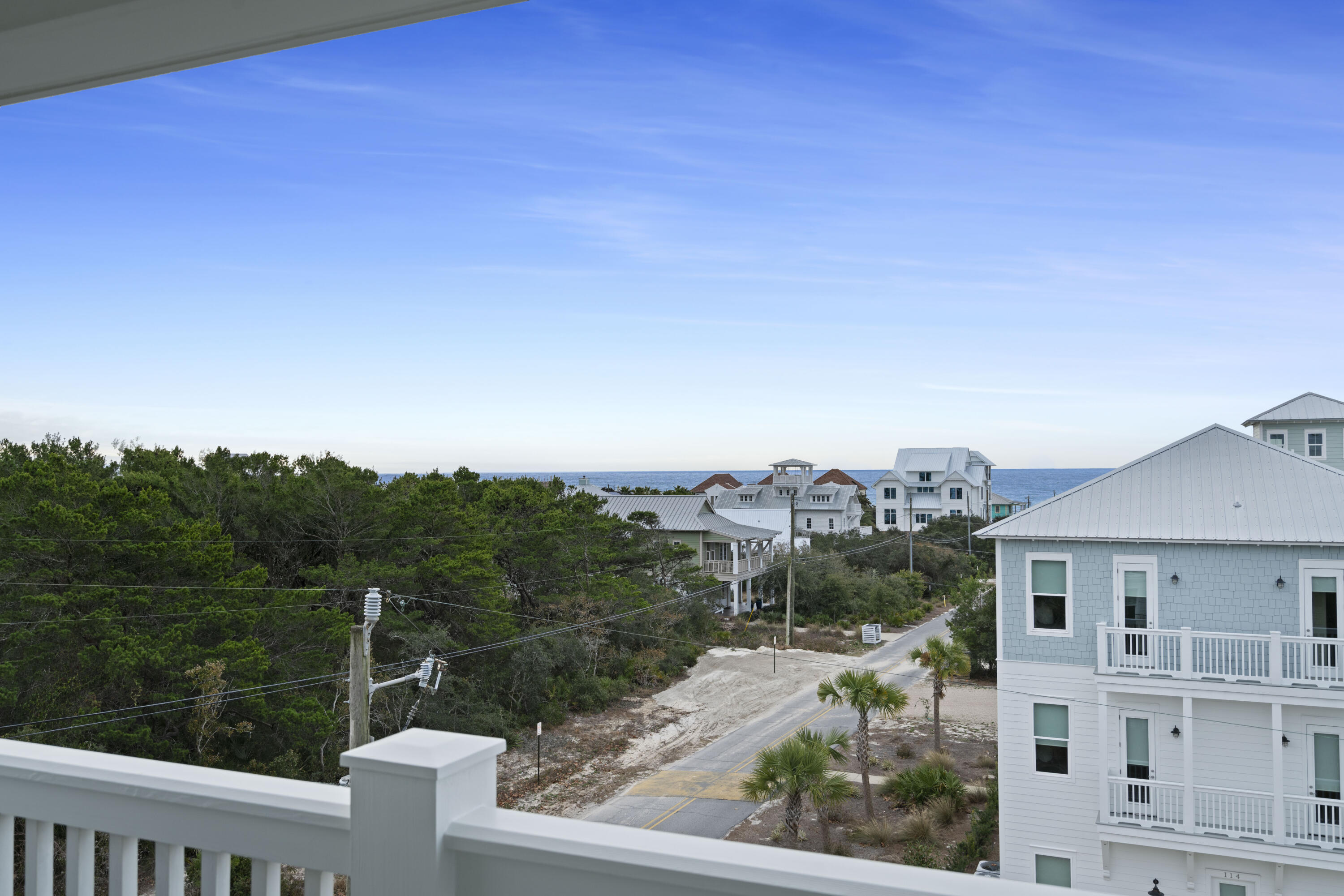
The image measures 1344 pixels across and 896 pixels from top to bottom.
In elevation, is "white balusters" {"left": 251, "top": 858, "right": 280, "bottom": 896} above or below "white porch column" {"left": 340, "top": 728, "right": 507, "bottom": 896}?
below

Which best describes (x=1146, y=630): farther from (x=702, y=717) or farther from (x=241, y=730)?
(x=241, y=730)

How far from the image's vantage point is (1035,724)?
10.3ft

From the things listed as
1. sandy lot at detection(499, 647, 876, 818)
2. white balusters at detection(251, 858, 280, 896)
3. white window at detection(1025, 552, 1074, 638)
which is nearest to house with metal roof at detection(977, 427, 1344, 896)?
white window at detection(1025, 552, 1074, 638)

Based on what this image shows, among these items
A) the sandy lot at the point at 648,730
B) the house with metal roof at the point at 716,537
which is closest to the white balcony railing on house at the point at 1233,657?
the sandy lot at the point at 648,730

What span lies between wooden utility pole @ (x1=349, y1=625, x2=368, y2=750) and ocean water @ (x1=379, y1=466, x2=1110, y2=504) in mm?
1287

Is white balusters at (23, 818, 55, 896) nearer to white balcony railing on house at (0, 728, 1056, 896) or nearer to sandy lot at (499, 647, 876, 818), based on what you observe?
white balcony railing on house at (0, 728, 1056, 896)

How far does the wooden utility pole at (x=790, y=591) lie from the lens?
19.3 ft

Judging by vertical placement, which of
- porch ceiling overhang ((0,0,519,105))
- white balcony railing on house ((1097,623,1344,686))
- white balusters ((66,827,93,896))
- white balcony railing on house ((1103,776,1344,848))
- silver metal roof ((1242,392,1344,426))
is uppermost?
porch ceiling overhang ((0,0,519,105))

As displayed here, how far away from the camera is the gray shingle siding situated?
2.68 m

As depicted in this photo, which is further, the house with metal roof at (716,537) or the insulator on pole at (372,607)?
the house with metal roof at (716,537)

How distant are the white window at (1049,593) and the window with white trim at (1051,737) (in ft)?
0.99

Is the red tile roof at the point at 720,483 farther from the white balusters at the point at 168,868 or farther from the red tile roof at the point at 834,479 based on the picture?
the white balusters at the point at 168,868

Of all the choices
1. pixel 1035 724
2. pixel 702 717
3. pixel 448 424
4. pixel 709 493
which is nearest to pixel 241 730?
pixel 448 424

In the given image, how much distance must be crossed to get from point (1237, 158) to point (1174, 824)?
222 centimetres
